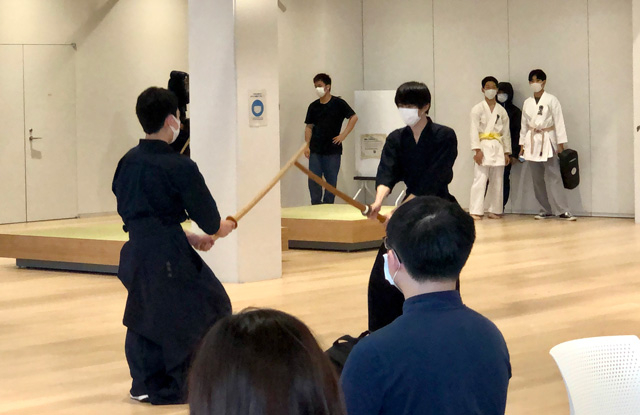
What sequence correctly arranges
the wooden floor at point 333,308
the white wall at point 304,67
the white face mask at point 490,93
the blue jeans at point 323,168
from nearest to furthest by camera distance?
the wooden floor at point 333,308, the white face mask at point 490,93, the blue jeans at point 323,168, the white wall at point 304,67

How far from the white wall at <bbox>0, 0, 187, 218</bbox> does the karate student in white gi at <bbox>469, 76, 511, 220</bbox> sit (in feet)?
15.8

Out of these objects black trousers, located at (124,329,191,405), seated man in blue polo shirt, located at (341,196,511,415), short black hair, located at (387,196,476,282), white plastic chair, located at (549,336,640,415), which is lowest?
black trousers, located at (124,329,191,405)

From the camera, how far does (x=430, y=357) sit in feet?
7.78

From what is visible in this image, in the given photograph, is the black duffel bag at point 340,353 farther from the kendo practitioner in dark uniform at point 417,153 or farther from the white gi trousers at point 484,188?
the white gi trousers at point 484,188

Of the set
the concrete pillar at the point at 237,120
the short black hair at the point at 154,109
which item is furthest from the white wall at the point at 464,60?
the short black hair at the point at 154,109

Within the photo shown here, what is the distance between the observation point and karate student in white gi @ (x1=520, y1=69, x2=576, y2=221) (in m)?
13.5

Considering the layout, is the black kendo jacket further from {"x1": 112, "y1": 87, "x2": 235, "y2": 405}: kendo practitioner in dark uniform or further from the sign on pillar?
{"x1": 112, "y1": 87, "x2": 235, "y2": 405}: kendo practitioner in dark uniform

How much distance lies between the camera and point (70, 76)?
14562 mm

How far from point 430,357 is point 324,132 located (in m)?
11.6

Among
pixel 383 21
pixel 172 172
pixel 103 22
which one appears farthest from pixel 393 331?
pixel 383 21

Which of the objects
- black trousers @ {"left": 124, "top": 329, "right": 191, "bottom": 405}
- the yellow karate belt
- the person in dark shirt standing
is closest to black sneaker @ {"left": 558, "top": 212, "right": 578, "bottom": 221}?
the person in dark shirt standing

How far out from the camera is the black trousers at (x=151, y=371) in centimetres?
512

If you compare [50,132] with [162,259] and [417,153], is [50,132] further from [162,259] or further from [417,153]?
[162,259]

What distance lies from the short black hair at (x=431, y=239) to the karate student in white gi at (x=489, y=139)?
11403 mm
